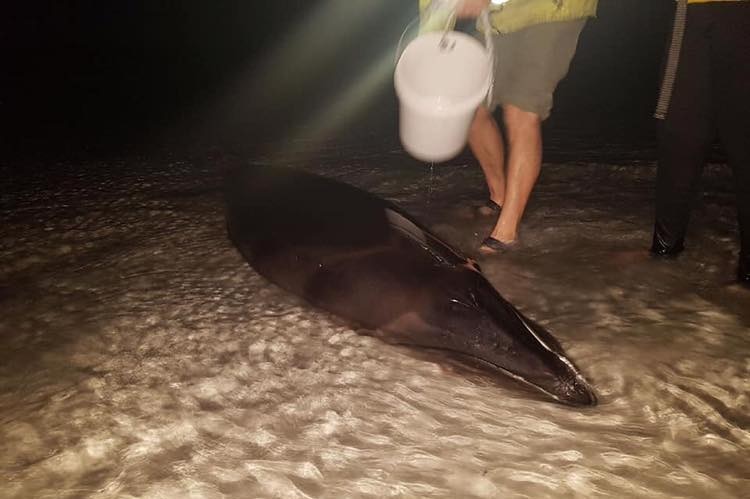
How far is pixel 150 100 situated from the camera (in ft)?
24.7

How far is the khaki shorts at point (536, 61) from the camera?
2.74 meters

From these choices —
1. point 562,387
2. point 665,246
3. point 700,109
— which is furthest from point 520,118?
point 562,387

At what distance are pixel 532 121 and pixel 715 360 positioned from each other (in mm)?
1355

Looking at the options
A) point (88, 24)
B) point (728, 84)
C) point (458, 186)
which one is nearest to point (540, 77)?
point (728, 84)

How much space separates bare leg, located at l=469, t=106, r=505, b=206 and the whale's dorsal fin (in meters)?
0.92

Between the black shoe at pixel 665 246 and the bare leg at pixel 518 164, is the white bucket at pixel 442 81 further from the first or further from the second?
the black shoe at pixel 665 246

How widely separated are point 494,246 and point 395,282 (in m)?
0.97

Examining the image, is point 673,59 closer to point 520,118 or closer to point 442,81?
point 520,118

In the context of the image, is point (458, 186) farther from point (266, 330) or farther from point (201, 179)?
point (266, 330)

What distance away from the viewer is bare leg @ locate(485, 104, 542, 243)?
287cm

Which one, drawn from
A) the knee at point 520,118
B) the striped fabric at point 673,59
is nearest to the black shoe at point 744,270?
the striped fabric at point 673,59

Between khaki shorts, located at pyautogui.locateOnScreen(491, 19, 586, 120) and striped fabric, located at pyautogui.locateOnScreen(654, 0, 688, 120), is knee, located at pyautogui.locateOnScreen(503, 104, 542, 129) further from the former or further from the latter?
striped fabric, located at pyautogui.locateOnScreen(654, 0, 688, 120)

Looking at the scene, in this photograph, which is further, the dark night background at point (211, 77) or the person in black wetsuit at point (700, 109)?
the dark night background at point (211, 77)

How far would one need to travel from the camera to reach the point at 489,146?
325 centimetres
